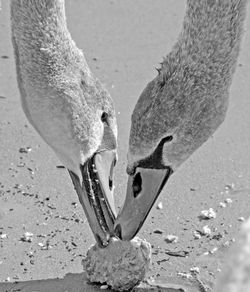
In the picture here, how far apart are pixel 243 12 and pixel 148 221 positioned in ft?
6.65

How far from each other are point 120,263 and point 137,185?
2.45 ft

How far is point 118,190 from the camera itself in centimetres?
520

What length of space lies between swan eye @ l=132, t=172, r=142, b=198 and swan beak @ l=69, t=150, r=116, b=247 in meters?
0.52

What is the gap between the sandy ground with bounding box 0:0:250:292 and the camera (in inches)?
180

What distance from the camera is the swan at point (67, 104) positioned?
4.01 m

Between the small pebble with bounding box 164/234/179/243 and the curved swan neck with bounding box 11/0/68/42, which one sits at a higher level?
the curved swan neck with bounding box 11/0/68/42

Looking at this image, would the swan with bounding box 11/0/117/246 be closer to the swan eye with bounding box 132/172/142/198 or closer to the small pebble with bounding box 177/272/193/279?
the swan eye with bounding box 132/172/142/198

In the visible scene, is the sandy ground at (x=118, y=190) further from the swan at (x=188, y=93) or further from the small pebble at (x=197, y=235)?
the swan at (x=188, y=93)

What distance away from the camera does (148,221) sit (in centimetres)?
498

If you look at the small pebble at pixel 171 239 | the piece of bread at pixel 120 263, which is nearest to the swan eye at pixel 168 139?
the piece of bread at pixel 120 263

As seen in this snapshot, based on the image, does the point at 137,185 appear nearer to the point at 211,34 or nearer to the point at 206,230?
the point at 211,34

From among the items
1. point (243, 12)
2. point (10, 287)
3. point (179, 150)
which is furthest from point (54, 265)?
point (243, 12)

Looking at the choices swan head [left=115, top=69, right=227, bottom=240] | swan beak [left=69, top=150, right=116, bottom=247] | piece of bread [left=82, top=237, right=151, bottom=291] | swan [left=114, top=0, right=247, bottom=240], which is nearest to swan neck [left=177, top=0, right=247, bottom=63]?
swan [left=114, top=0, right=247, bottom=240]

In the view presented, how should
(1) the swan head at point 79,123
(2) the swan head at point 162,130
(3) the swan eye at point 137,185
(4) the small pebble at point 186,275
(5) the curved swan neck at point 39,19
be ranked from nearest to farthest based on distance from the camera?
(2) the swan head at point 162,130
(3) the swan eye at point 137,185
(1) the swan head at point 79,123
(5) the curved swan neck at point 39,19
(4) the small pebble at point 186,275
